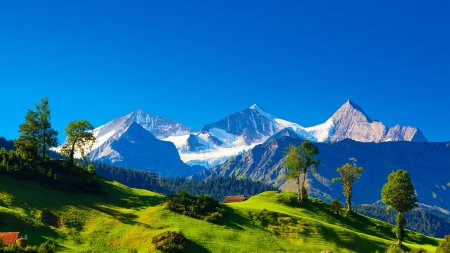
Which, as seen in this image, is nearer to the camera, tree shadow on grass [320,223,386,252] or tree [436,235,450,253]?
tree [436,235,450,253]

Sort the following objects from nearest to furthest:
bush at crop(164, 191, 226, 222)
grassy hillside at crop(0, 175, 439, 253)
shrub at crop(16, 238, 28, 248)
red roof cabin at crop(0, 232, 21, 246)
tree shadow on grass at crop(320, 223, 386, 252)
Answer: shrub at crop(16, 238, 28, 248)
red roof cabin at crop(0, 232, 21, 246)
grassy hillside at crop(0, 175, 439, 253)
tree shadow on grass at crop(320, 223, 386, 252)
bush at crop(164, 191, 226, 222)

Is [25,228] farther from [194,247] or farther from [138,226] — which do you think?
[194,247]

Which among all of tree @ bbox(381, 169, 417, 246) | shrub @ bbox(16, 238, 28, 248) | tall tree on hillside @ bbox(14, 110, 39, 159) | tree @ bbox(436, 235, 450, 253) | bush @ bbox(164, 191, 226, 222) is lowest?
shrub @ bbox(16, 238, 28, 248)

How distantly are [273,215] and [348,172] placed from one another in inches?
1261

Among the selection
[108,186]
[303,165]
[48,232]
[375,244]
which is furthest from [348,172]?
[48,232]

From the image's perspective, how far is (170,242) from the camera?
6091 centimetres

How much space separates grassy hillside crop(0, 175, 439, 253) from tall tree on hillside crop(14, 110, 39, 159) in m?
12.8

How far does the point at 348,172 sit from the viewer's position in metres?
104

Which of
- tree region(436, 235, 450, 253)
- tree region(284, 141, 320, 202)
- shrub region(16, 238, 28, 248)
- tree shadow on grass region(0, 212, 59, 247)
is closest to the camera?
shrub region(16, 238, 28, 248)

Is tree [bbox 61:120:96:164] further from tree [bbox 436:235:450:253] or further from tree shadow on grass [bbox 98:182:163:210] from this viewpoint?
tree [bbox 436:235:450:253]

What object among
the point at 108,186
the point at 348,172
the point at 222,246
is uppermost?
the point at 348,172

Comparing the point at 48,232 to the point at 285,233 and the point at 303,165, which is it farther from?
the point at 303,165

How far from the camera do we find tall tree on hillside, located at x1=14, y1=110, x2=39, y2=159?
93.0 meters

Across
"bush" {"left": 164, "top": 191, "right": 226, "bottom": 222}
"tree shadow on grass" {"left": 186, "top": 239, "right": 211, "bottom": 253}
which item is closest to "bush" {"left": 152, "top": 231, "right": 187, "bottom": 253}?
"tree shadow on grass" {"left": 186, "top": 239, "right": 211, "bottom": 253}
